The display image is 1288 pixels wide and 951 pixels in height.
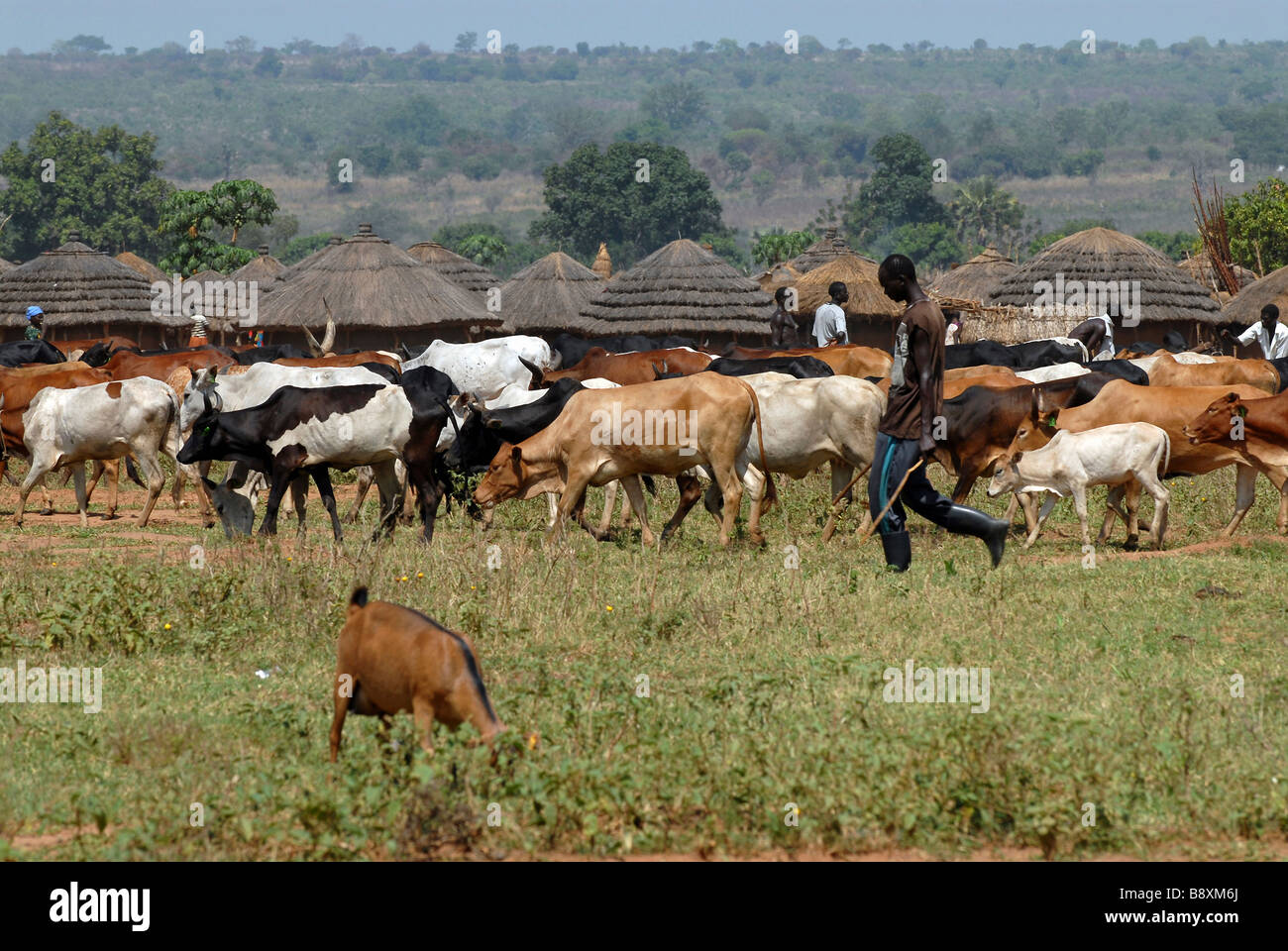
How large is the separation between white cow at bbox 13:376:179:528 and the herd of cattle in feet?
0.05

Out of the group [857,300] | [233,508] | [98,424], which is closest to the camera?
[233,508]

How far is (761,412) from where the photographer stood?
42.1ft

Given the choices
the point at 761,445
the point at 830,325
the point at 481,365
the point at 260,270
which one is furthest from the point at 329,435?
the point at 260,270

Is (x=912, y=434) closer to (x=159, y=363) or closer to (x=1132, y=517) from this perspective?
(x=1132, y=517)

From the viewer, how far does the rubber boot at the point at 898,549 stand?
10.2 meters

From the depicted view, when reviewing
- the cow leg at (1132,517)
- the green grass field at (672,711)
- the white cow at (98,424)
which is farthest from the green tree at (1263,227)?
the white cow at (98,424)

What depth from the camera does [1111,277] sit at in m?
34.4

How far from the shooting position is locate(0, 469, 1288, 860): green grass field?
5.68 metres

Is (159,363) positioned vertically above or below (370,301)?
below

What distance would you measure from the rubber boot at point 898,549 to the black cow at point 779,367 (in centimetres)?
565

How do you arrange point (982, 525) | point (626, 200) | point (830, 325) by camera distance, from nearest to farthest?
point (982, 525) → point (830, 325) → point (626, 200)

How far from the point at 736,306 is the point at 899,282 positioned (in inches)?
886

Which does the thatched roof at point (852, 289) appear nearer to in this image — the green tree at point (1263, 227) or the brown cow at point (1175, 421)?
the green tree at point (1263, 227)

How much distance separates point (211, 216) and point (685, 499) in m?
33.3
